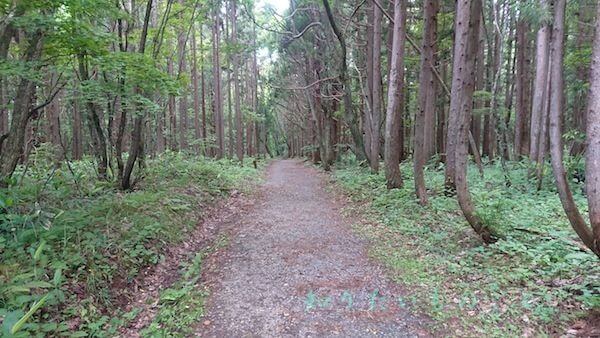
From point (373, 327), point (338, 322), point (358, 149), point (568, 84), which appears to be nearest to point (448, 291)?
point (373, 327)

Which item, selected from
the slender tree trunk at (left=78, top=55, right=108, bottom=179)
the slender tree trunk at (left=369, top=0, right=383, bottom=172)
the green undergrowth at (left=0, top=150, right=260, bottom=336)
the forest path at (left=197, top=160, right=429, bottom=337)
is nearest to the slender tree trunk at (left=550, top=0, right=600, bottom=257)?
the forest path at (left=197, top=160, right=429, bottom=337)

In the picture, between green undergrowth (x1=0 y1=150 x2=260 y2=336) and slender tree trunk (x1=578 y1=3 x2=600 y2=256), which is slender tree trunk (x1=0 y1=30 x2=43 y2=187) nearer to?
green undergrowth (x1=0 y1=150 x2=260 y2=336)

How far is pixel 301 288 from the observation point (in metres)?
4.52

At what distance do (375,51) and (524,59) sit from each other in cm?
591

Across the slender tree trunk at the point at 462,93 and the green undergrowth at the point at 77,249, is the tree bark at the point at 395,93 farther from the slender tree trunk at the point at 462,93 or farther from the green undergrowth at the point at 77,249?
the green undergrowth at the point at 77,249

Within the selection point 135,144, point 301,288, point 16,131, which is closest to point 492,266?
point 301,288

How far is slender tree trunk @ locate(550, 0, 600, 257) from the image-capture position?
3395mm

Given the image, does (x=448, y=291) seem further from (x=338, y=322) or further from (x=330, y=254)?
(x=330, y=254)

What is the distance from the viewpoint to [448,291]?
4.25 metres

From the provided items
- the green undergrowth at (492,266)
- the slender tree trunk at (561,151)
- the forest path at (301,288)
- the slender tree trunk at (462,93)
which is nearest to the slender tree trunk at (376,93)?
the green undergrowth at (492,266)

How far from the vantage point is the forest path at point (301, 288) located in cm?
368

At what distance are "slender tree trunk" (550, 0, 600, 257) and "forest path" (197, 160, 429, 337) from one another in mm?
1983

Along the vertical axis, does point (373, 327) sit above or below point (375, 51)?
below

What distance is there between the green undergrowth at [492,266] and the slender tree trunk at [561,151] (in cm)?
57
